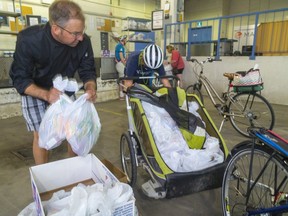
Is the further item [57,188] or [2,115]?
[2,115]

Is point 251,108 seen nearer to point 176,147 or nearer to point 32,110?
point 176,147

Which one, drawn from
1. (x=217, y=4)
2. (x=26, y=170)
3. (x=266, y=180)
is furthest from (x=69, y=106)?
(x=217, y=4)

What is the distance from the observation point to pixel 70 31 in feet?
4.08

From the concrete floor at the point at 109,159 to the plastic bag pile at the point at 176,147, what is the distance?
39cm

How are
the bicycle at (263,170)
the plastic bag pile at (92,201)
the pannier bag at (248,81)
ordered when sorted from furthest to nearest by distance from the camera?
the pannier bag at (248,81), the bicycle at (263,170), the plastic bag pile at (92,201)

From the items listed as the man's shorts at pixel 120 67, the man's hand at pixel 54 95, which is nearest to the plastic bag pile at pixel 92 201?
the man's hand at pixel 54 95

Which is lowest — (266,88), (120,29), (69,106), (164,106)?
→ (266,88)

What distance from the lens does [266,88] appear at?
16.8ft

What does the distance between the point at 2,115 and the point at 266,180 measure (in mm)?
4133

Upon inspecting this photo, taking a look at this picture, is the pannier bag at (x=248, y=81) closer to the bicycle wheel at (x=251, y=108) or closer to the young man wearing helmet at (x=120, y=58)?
the bicycle wheel at (x=251, y=108)

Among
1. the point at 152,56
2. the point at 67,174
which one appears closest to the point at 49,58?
the point at 67,174

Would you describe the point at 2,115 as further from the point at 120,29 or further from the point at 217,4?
the point at 217,4

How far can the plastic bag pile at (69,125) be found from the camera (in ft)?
3.79

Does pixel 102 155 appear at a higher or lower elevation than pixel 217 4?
lower
